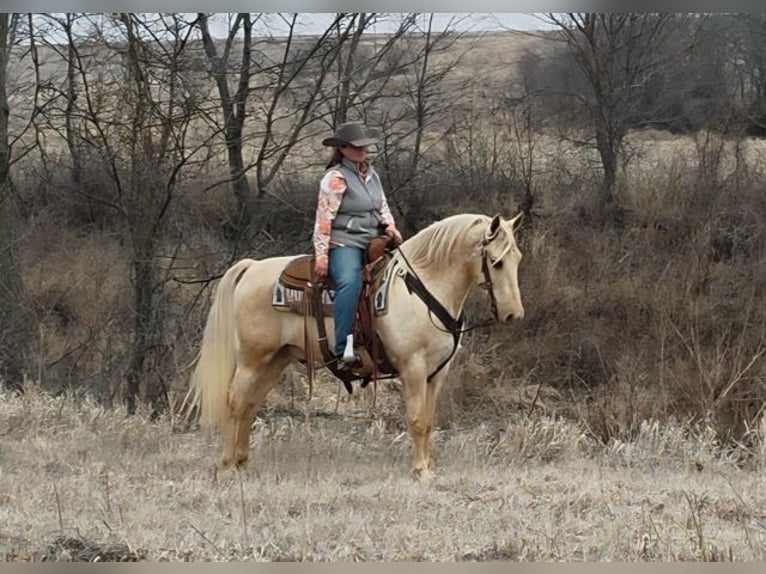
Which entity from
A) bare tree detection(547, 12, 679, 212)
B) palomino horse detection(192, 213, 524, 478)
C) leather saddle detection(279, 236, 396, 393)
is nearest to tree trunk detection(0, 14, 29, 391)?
palomino horse detection(192, 213, 524, 478)

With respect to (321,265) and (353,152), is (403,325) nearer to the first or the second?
(321,265)

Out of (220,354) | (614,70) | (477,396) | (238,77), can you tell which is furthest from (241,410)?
(614,70)

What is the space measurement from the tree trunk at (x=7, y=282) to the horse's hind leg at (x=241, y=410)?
20.2 feet

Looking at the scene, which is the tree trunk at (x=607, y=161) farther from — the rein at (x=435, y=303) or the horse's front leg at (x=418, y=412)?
the horse's front leg at (x=418, y=412)

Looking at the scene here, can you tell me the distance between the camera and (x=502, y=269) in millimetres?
7332

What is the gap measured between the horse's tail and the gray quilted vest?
3.67 feet

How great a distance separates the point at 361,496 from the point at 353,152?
2453mm

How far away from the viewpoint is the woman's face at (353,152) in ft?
24.5

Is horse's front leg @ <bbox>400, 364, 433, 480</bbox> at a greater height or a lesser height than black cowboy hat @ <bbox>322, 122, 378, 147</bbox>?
lesser

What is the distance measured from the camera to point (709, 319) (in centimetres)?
1692

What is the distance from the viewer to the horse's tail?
8.17 meters

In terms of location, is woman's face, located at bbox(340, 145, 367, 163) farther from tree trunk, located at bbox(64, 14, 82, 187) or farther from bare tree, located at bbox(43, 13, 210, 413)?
tree trunk, located at bbox(64, 14, 82, 187)

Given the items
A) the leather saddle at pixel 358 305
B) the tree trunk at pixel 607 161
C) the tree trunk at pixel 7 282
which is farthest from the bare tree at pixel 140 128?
the tree trunk at pixel 607 161

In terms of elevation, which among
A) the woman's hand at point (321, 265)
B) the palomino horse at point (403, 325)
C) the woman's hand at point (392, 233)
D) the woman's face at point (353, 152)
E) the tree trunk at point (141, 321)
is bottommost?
the tree trunk at point (141, 321)
